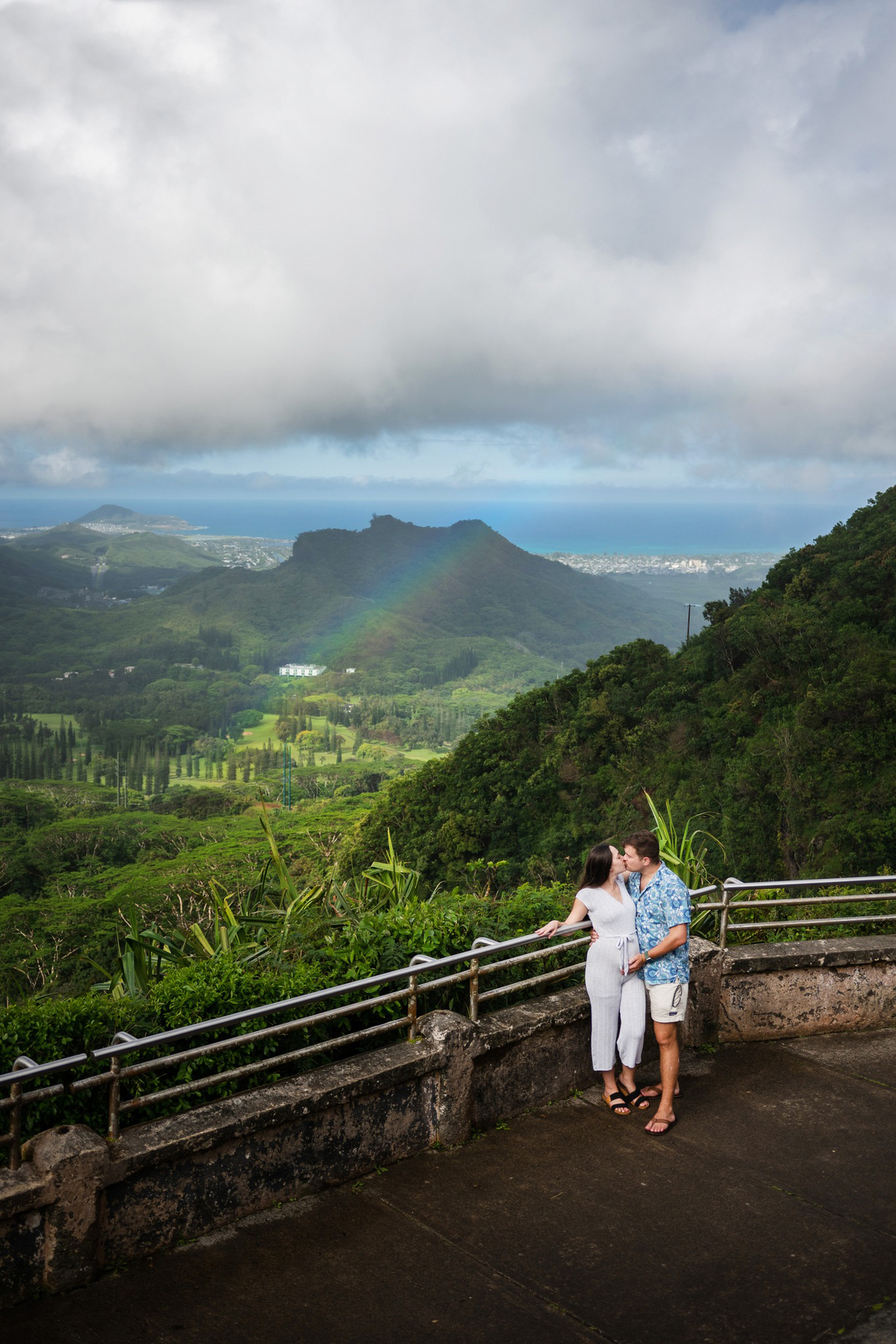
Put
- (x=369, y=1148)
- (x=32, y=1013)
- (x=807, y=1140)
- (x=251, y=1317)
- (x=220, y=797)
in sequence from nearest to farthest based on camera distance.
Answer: (x=251, y=1317), (x=32, y=1013), (x=369, y=1148), (x=807, y=1140), (x=220, y=797)

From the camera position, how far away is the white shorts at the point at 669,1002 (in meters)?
4.29

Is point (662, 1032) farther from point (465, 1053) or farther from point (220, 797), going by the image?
point (220, 797)

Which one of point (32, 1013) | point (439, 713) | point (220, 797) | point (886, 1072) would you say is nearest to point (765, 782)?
point (886, 1072)

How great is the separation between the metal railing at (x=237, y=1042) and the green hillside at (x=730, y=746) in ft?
91.1

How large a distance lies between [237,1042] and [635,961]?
5.58ft

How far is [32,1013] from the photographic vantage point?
344 cm

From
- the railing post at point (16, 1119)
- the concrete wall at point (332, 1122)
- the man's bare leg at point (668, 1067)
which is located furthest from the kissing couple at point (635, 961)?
the railing post at point (16, 1119)

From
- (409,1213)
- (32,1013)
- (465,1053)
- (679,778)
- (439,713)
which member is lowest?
(439,713)

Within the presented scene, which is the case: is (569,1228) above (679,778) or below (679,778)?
above

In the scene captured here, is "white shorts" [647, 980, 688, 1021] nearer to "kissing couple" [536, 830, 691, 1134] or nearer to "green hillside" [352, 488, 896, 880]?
"kissing couple" [536, 830, 691, 1134]

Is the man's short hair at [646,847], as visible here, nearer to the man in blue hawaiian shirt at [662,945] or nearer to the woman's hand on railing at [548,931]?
the man in blue hawaiian shirt at [662,945]

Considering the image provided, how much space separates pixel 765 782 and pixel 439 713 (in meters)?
146

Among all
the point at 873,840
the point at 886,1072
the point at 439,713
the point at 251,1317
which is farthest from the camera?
the point at 439,713

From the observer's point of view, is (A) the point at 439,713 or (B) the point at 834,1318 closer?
(B) the point at 834,1318
